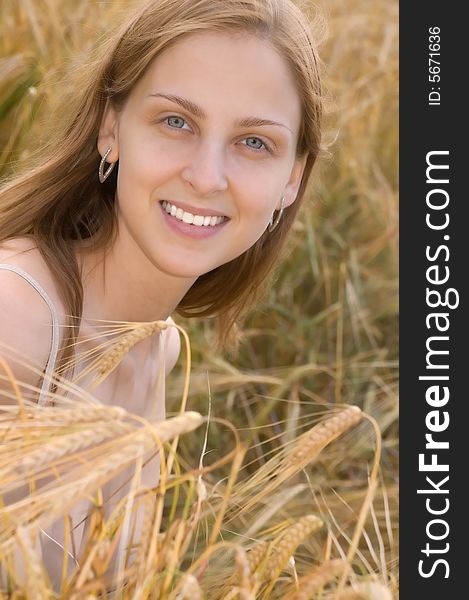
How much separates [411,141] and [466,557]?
126 centimetres

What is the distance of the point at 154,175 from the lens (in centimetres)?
190

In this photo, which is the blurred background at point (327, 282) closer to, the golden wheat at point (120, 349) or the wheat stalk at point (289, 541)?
the golden wheat at point (120, 349)

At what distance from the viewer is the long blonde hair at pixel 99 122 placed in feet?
6.41

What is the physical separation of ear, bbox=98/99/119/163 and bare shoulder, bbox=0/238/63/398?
0.96 ft

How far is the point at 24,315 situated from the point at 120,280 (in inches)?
12.8

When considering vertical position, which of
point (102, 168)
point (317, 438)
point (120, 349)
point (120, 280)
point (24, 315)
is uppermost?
point (102, 168)

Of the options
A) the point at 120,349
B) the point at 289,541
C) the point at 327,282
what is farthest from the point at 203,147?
the point at 327,282

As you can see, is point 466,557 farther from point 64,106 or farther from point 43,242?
point 64,106

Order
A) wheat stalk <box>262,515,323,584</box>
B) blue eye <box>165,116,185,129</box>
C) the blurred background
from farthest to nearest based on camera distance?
the blurred background
blue eye <box>165,116,185,129</box>
wheat stalk <box>262,515,323,584</box>

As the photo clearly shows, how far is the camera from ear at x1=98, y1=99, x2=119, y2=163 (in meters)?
2.08

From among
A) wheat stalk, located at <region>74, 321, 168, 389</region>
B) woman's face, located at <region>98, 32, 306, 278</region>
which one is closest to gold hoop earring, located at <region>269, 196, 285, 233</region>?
woman's face, located at <region>98, 32, 306, 278</region>

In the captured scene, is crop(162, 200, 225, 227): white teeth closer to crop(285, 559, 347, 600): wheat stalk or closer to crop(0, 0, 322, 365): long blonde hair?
crop(0, 0, 322, 365): long blonde hair

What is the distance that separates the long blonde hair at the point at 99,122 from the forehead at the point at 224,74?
2 centimetres

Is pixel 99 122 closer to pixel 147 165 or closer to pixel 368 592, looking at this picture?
pixel 147 165
